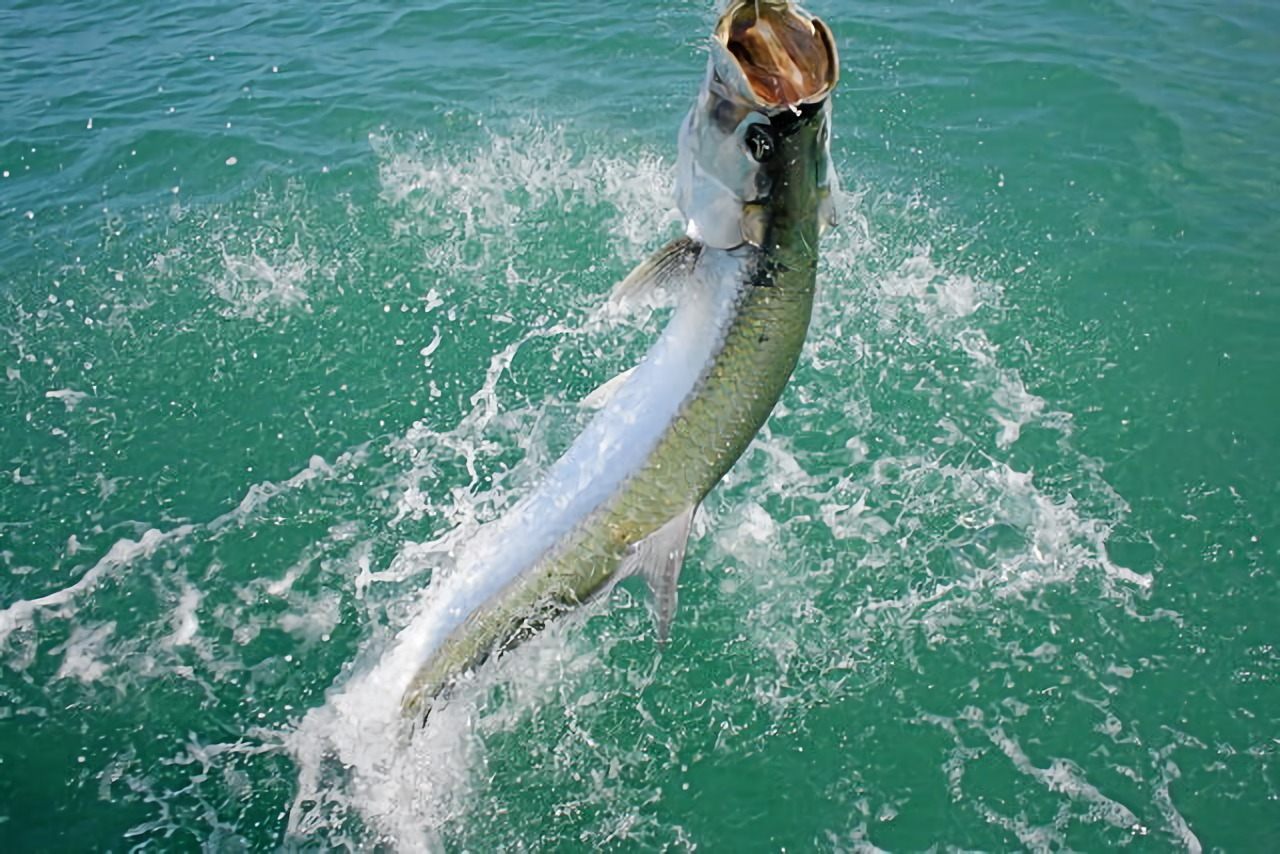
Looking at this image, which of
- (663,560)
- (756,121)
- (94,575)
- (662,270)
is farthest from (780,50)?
(94,575)

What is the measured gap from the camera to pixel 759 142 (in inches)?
118

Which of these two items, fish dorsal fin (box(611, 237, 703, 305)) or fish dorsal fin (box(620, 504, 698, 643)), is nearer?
fish dorsal fin (box(611, 237, 703, 305))

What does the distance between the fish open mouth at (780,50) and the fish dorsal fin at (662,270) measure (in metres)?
0.63

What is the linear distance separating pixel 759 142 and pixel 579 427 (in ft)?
13.8

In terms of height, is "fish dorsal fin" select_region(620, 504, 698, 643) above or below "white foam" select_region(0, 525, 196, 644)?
above

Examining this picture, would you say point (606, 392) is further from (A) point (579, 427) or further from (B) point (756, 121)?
(A) point (579, 427)

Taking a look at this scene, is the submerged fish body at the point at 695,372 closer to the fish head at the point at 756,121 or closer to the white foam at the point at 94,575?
the fish head at the point at 756,121

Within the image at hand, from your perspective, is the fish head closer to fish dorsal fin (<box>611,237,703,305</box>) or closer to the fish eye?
the fish eye

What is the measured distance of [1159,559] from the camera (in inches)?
256

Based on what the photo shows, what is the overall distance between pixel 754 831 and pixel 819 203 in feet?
11.3

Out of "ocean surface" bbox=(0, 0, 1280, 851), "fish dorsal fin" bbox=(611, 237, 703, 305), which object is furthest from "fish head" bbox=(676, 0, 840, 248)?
"ocean surface" bbox=(0, 0, 1280, 851)

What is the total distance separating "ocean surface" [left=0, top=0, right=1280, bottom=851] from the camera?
17.6 feet

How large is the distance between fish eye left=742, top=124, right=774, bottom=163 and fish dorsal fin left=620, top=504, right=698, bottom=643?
136 cm

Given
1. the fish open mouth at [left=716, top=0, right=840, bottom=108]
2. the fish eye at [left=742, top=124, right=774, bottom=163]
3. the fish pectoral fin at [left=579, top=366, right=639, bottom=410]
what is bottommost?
the fish pectoral fin at [left=579, top=366, right=639, bottom=410]
